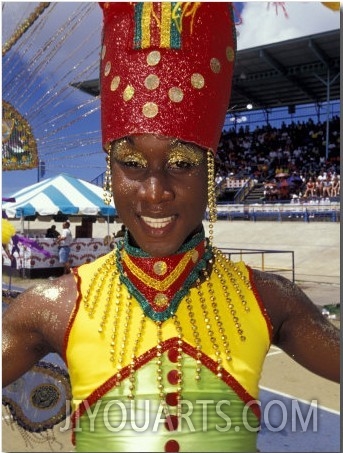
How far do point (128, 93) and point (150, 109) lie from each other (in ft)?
0.31

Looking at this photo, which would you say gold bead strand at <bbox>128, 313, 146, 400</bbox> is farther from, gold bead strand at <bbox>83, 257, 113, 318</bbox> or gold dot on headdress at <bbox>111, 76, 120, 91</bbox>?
gold dot on headdress at <bbox>111, 76, 120, 91</bbox>

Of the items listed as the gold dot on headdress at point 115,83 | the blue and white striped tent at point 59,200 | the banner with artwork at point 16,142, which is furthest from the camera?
the blue and white striped tent at point 59,200

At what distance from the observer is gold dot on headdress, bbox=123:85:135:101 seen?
5.04 ft

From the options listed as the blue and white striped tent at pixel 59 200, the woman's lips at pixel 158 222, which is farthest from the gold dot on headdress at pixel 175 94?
the blue and white striped tent at pixel 59 200

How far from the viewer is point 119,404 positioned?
1557mm

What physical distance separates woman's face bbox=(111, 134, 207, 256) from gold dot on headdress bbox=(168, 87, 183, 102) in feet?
0.39

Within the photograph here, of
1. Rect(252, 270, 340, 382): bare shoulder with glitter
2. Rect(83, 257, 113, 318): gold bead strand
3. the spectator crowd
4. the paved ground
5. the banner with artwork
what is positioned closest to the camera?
Rect(83, 257, 113, 318): gold bead strand

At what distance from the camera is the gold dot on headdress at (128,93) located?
154 cm

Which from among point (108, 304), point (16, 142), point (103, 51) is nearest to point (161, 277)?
point (108, 304)

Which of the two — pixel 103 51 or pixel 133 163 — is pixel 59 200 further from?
pixel 133 163

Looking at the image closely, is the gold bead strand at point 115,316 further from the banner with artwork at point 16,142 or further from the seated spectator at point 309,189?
the seated spectator at point 309,189

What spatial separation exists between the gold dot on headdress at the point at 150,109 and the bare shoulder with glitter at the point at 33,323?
63 centimetres

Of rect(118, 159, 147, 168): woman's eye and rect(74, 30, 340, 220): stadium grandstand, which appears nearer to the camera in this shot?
rect(118, 159, 147, 168): woman's eye

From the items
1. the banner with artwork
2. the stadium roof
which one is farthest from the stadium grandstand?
the banner with artwork
